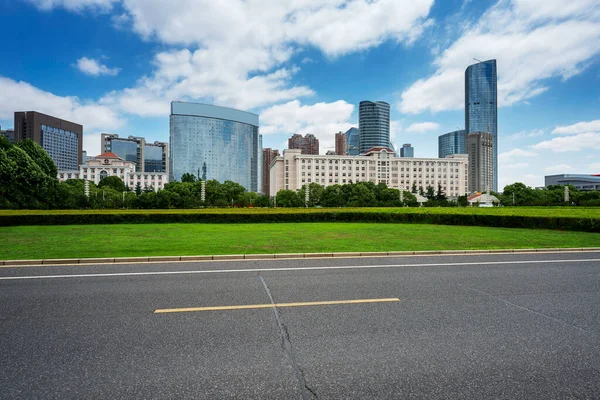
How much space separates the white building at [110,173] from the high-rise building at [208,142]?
12450mm

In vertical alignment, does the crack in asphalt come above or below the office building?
below

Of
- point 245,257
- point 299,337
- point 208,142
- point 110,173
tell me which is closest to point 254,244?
point 245,257

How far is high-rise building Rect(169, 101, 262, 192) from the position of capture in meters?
173

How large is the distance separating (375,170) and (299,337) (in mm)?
162151

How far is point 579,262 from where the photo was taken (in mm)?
10195

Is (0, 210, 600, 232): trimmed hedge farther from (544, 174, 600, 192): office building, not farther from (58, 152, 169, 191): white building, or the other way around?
(544, 174, 600, 192): office building

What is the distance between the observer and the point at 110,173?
160875 mm

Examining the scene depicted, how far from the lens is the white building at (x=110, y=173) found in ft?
522

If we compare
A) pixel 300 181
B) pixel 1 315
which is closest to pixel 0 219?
pixel 1 315

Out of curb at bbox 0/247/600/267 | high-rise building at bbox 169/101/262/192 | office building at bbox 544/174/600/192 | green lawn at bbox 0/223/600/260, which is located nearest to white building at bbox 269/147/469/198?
high-rise building at bbox 169/101/262/192

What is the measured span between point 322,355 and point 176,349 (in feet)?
6.19

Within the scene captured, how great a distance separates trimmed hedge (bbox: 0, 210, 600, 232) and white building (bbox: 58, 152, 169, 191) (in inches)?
5649

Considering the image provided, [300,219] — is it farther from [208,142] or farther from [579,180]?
[579,180]

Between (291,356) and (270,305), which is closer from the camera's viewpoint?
(291,356)
